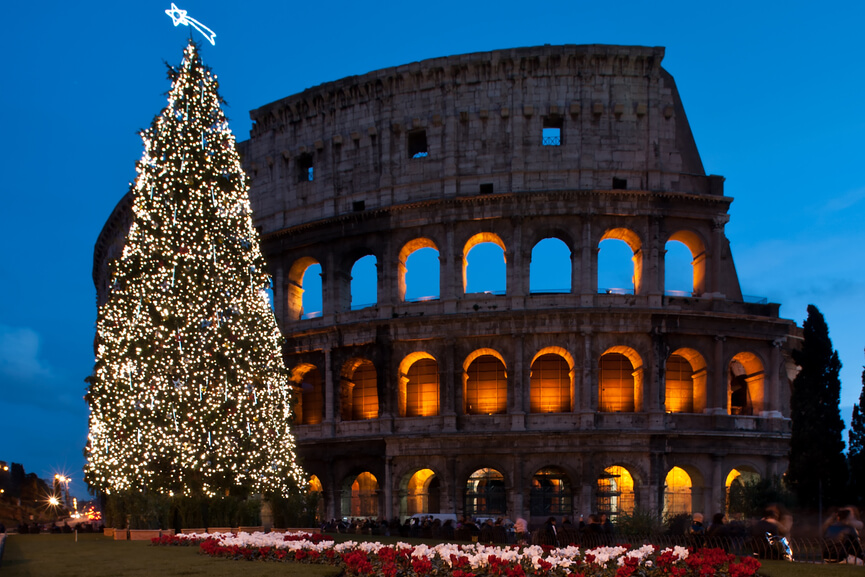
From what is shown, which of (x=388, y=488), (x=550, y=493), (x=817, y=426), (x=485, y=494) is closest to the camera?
(x=817, y=426)

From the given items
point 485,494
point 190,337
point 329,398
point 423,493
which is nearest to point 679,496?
point 485,494

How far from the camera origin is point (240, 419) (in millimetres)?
23531

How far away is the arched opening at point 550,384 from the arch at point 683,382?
413 cm

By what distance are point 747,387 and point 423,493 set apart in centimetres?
1505

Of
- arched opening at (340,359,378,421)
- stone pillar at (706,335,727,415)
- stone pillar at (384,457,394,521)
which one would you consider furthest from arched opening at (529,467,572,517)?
Answer: arched opening at (340,359,378,421)

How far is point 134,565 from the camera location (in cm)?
1362

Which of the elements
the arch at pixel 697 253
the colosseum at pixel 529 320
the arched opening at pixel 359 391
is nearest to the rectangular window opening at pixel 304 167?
the colosseum at pixel 529 320

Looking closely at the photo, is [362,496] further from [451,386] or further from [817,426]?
[817,426]

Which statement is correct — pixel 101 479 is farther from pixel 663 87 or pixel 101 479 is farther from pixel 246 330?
pixel 663 87

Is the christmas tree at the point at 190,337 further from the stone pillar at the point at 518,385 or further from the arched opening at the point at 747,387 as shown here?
the arched opening at the point at 747,387

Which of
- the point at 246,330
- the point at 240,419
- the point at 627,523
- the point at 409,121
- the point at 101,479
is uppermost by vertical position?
the point at 409,121

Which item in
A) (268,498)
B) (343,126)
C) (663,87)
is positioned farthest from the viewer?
(343,126)

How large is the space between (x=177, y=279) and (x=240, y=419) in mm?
4480

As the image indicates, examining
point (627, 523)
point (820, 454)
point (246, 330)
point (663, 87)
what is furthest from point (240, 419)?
point (663, 87)
